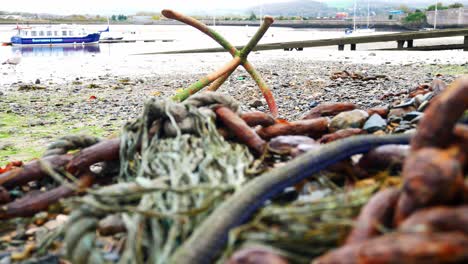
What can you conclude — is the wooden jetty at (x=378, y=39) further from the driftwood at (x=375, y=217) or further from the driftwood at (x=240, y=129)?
the driftwood at (x=375, y=217)

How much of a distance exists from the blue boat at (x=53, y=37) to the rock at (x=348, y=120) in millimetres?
56211

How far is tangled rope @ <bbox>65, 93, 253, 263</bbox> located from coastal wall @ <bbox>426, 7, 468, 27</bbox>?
98872 mm

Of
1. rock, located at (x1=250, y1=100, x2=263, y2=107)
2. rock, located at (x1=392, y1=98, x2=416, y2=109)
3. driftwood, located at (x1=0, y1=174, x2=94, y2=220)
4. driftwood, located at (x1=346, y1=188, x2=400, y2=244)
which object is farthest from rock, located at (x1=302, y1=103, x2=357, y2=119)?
rock, located at (x1=250, y1=100, x2=263, y2=107)

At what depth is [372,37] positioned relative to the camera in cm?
2364

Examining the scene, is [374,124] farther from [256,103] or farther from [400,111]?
[256,103]

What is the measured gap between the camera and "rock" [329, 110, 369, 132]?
2.37 metres

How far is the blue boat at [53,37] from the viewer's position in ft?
179

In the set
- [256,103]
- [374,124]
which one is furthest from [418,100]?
[256,103]

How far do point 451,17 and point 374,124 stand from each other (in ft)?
331

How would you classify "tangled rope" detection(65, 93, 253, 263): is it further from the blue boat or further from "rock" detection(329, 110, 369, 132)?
the blue boat

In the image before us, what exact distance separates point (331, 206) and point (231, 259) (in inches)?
12.0

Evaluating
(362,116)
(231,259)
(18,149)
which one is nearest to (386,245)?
(231,259)

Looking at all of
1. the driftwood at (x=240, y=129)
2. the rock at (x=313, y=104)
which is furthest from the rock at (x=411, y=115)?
the rock at (x=313, y=104)

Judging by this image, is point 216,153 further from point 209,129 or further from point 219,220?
point 219,220
